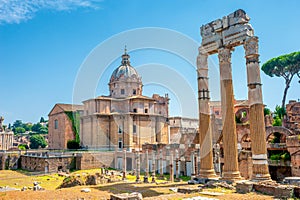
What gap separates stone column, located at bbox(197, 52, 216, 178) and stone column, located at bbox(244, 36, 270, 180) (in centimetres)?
254

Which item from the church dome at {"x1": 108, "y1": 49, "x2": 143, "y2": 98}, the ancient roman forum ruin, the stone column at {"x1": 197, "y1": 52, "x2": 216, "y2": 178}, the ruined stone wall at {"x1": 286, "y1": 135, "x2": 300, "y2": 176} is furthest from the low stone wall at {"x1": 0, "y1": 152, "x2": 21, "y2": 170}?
the ruined stone wall at {"x1": 286, "y1": 135, "x2": 300, "y2": 176}

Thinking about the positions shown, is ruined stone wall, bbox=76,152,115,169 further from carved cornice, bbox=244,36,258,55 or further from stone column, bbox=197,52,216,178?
carved cornice, bbox=244,36,258,55

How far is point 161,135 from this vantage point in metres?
38.4

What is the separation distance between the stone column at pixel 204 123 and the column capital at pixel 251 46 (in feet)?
8.48

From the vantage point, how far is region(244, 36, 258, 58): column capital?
38.9 feet

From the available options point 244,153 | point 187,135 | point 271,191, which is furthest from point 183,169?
point 271,191

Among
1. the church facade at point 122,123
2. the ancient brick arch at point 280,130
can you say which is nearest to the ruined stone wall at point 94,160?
the church facade at point 122,123

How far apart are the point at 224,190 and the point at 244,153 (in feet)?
30.4

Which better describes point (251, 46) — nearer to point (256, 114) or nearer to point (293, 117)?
point (256, 114)

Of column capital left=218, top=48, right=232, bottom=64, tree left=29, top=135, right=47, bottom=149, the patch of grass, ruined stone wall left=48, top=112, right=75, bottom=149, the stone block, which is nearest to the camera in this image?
the stone block

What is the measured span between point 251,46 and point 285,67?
28.3 metres

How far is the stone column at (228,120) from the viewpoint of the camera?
40.8ft

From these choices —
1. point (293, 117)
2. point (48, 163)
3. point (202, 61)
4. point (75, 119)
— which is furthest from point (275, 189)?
point (75, 119)

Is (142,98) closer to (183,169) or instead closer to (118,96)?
(118,96)
